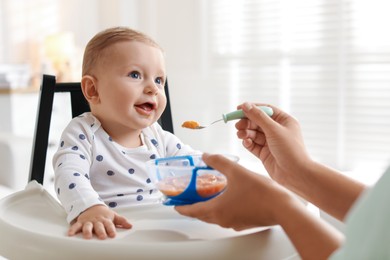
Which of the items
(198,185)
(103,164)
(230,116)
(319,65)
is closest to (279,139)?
(230,116)

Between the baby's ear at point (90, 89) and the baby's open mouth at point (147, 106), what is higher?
the baby's ear at point (90, 89)

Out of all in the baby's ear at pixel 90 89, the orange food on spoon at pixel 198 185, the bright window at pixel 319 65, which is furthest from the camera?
the bright window at pixel 319 65

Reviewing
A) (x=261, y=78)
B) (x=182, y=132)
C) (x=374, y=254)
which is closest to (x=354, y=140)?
(x=261, y=78)

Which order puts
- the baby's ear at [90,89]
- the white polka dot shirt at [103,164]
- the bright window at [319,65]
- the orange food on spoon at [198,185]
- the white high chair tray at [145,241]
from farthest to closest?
the bright window at [319,65] < the baby's ear at [90,89] < the white polka dot shirt at [103,164] < the orange food on spoon at [198,185] < the white high chair tray at [145,241]

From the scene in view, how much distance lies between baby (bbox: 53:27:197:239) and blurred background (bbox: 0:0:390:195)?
5.24ft

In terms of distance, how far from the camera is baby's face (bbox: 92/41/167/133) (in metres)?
1.06

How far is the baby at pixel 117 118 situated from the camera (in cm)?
106

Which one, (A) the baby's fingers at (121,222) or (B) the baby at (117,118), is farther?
(B) the baby at (117,118)

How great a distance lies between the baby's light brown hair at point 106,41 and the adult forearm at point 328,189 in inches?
16.1

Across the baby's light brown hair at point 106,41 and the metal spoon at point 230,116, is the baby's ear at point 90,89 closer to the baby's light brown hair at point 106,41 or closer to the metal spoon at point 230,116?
the baby's light brown hair at point 106,41

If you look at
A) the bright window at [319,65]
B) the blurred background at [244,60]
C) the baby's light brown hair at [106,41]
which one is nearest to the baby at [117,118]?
the baby's light brown hair at [106,41]

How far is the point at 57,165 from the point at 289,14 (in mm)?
2867

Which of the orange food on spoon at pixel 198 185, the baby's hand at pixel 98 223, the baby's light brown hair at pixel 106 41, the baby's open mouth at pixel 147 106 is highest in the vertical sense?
the baby's light brown hair at pixel 106 41

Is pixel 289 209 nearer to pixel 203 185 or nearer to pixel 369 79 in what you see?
pixel 203 185
